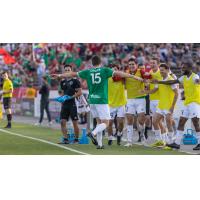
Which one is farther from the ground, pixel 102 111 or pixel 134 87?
pixel 134 87

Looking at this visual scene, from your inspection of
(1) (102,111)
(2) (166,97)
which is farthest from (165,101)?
(1) (102,111)

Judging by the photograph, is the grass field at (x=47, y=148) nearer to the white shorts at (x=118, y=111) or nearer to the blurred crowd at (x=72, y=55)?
the white shorts at (x=118, y=111)

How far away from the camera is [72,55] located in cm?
3756

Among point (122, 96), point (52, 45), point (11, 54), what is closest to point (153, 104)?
point (122, 96)

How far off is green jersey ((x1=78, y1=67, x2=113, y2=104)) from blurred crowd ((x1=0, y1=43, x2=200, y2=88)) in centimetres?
1110

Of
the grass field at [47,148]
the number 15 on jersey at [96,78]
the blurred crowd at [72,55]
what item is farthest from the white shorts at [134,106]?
the blurred crowd at [72,55]

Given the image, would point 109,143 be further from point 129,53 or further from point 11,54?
point 11,54

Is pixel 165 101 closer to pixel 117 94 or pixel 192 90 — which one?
pixel 192 90

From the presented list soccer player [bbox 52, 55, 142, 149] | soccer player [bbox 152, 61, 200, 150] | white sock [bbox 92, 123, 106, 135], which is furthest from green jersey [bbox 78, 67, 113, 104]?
soccer player [bbox 152, 61, 200, 150]

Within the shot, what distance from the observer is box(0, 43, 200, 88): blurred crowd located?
3209 centimetres

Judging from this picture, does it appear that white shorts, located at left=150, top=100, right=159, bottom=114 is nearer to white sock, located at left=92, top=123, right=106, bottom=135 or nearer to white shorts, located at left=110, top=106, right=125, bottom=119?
white shorts, located at left=110, top=106, right=125, bottom=119

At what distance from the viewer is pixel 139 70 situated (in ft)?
65.9

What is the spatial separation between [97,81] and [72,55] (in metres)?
19.6

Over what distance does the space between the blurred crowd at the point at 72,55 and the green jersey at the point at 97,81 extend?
11.1 metres
